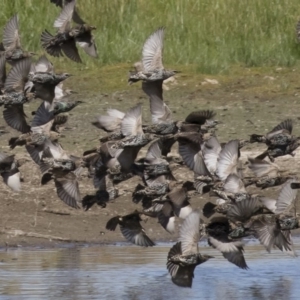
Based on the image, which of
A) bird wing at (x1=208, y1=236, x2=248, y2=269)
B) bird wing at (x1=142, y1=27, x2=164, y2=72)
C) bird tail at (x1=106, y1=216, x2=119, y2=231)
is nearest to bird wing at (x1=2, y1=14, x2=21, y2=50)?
bird wing at (x1=142, y1=27, x2=164, y2=72)

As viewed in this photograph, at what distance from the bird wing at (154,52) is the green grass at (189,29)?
6306 mm

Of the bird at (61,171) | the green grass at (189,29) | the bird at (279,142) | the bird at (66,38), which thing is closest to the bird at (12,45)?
the bird at (66,38)

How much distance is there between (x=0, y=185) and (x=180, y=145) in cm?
365

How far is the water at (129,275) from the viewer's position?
12.8 meters

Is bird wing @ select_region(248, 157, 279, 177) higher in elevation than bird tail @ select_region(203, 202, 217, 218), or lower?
higher

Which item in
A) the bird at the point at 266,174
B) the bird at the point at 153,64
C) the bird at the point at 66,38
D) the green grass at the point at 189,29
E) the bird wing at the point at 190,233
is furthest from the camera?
the green grass at the point at 189,29

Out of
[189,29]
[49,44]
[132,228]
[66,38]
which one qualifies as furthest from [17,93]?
[189,29]

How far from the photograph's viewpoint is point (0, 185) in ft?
51.0

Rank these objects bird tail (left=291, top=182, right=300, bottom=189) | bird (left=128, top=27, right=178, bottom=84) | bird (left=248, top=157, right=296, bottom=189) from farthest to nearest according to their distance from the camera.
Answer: bird (left=248, top=157, right=296, bottom=189) → bird (left=128, top=27, right=178, bottom=84) → bird tail (left=291, top=182, right=300, bottom=189)

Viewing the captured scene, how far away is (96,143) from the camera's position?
16.6m

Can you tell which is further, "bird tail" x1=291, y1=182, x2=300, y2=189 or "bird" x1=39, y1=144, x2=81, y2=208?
"bird" x1=39, y1=144, x2=81, y2=208

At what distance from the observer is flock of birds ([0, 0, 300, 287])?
1209 cm

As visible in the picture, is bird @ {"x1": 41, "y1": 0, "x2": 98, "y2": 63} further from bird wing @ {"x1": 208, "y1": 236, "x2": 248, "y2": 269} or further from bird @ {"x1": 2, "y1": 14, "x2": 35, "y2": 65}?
bird wing @ {"x1": 208, "y1": 236, "x2": 248, "y2": 269}

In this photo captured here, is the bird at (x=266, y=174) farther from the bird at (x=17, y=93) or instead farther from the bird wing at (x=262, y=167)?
the bird at (x=17, y=93)
